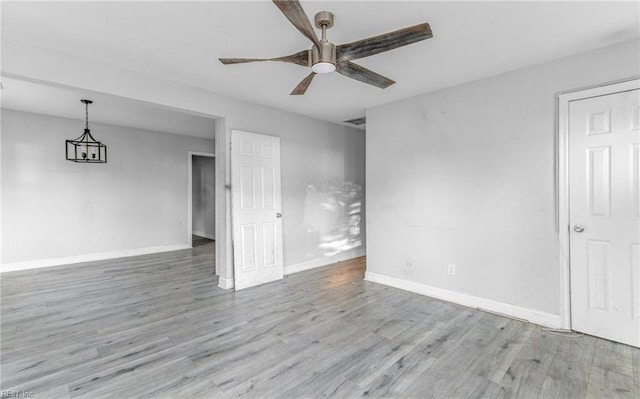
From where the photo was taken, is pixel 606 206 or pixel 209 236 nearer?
pixel 606 206

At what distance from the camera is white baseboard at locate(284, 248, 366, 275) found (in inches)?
183

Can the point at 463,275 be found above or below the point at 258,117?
below

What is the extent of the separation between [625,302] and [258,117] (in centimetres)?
431

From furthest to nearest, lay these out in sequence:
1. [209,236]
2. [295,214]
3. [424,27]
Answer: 1. [209,236]
2. [295,214]
3. [424,27]

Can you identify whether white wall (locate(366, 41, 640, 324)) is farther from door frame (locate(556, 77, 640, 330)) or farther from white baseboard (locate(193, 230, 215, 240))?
white baseboard (locate(193, 230, 215, 240))

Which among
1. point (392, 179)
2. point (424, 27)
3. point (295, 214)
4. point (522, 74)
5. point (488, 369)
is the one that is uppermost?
point (522, 74)

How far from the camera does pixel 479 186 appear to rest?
325 centimetres

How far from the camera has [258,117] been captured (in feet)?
13.9

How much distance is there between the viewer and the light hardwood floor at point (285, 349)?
1945mm

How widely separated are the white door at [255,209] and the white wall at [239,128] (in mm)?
139

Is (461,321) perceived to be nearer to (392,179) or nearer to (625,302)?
(625,302)

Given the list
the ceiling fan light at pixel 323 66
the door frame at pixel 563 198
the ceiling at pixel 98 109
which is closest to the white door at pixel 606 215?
the door frame at pixel 563 198

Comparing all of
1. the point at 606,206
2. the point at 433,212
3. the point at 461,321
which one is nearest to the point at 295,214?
the point at 433,212

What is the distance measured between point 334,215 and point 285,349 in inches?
122
